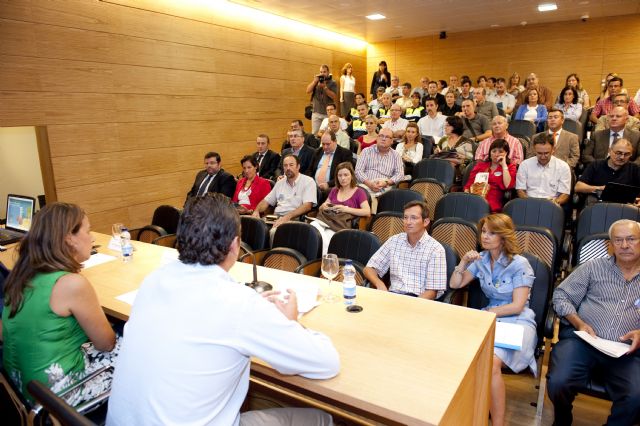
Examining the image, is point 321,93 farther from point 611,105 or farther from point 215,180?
point 611,105

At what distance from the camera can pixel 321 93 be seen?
9.18 m

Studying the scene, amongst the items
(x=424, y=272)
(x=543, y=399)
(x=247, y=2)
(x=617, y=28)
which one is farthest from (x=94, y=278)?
(x=617, y=28)

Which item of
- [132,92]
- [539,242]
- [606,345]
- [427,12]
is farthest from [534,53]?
[606,345]

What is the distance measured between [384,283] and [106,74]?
523cm

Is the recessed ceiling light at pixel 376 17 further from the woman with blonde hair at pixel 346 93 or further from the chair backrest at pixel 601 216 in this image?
the chair backrest at pixel 601 216

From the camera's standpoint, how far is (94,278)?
2762mm

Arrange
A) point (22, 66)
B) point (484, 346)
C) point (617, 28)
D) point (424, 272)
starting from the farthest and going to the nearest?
point (617, 28)
point (22, 66)
point (424, 272)
point (484, 346)

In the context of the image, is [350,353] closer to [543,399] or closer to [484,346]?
[484,346]

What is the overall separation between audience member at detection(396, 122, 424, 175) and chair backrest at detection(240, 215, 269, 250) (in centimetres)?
275

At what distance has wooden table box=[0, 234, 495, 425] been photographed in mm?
1464

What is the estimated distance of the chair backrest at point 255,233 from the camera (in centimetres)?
405

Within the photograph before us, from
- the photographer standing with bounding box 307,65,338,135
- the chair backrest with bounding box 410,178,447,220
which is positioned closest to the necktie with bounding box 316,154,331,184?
the chair backrest with bounding box 410,178,447,220

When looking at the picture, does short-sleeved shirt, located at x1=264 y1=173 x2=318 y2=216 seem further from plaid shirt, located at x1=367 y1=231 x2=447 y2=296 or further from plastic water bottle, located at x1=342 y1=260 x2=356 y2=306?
plastic water bottle, located at x1=342 y1=260 x2=356 y2=306

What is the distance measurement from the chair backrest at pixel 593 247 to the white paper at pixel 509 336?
107 centimetres
